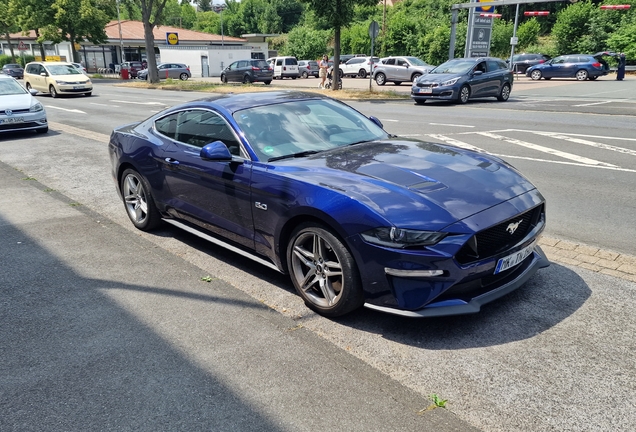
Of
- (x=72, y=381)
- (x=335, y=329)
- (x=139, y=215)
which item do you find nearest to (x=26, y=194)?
(x=139, y=215)

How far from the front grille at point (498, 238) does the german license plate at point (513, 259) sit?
67 mm

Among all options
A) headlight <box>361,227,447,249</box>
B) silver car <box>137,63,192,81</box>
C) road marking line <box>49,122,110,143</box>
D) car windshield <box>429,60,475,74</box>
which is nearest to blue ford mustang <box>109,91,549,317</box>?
headlight <box>361,227,447,249</box>

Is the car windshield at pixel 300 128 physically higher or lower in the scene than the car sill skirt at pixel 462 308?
higher

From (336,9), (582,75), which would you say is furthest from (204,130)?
(582,75)

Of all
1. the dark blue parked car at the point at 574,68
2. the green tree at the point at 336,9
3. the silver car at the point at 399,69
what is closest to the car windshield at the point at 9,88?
the green tree at the point at 336,9

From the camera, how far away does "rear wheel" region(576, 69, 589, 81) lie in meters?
35.8

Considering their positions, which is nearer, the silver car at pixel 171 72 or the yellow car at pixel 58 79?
the yellow car at pixel 58 79

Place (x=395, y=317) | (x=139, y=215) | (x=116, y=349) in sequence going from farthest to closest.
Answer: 1. (x=139, y=215)
2. (x=395, y=317)
3. (x=116, y=349)

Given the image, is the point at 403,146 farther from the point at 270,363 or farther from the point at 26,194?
the point at 26,194

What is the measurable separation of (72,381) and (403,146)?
3.11 meters

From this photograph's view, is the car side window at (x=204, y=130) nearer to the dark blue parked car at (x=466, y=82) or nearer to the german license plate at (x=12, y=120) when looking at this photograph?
the german license plate at (x=12, y=120)

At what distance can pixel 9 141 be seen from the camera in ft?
42.4

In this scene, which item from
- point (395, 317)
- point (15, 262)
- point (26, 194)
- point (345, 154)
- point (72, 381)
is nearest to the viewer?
point (72, 381)

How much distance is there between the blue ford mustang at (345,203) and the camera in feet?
11.1
